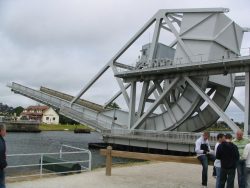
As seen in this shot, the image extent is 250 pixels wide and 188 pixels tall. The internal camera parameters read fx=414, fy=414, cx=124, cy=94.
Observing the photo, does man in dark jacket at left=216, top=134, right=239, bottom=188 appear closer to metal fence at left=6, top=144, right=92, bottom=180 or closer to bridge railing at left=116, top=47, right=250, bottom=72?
metal fence at left=6, top=144, right=92, bottom=180

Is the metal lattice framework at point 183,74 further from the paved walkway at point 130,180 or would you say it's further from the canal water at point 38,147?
the paved walkway at point 130,180

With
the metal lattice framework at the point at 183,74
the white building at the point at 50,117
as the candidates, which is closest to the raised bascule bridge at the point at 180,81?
the metal lattice framework at the point at 183,74

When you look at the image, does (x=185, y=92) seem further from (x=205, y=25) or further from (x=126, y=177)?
(x=126, y=177)

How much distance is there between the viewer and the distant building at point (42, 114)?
16288cm

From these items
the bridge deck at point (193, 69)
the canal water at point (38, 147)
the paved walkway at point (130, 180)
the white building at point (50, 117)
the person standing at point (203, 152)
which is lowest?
the canal water at point (38, 147)

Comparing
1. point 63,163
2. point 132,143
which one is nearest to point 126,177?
point 63,163

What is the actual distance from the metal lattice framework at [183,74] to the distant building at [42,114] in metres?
111

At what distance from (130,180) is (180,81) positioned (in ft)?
103

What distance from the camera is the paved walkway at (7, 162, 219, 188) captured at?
496 inches

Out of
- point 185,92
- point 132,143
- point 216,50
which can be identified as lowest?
point 132,143

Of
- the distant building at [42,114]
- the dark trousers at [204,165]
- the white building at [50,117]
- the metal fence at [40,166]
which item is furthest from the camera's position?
the distant building at [42,114]

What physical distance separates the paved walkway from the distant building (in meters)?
146

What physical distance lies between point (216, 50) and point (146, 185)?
3159cm

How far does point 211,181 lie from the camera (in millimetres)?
14508
